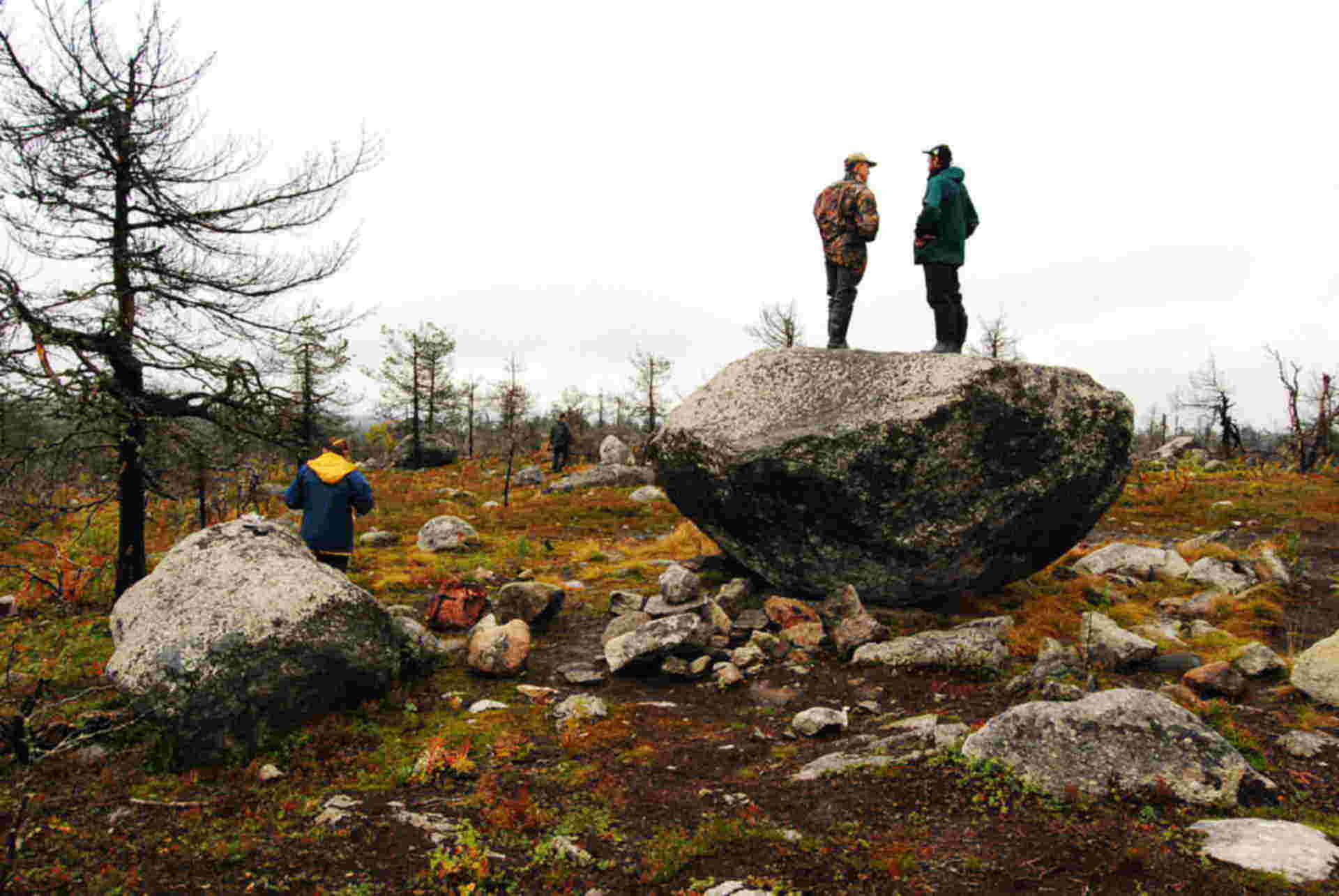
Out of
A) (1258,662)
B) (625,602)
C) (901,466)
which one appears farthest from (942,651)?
(625,602)

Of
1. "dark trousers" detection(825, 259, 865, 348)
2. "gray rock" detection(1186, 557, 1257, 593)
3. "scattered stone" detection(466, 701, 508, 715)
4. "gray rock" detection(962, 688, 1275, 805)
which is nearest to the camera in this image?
"gray rock" detection(962, 688, 1275, 805)

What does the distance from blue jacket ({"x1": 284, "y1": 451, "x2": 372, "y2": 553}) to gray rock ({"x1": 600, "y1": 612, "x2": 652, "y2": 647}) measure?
3.34 meters

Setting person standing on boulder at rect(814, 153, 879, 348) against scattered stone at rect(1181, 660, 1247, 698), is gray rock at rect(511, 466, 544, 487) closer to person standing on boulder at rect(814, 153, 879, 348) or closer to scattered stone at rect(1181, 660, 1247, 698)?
person standing on boulder at rect(814, 153, 879, 348)

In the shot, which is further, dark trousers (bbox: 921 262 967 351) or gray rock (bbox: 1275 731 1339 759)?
dark trousers (bbox: 921 262 967 351)

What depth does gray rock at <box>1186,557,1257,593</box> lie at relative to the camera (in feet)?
34.2

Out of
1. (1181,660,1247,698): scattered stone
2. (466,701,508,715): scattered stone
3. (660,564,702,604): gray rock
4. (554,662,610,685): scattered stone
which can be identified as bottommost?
(466,701,508,715): scattered stone

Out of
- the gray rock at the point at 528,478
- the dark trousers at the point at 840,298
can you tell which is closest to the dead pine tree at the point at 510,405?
the gray rock at the point at 528,478

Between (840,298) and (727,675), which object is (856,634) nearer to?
(727,675)

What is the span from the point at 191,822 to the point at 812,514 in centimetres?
675

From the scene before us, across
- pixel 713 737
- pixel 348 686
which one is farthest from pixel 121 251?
pixel 713 737

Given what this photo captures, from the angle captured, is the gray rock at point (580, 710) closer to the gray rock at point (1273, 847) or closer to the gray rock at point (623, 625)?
the gray rock at point (623, 625)

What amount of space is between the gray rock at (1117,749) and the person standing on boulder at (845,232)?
638 cm

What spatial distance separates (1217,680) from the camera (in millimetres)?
6609

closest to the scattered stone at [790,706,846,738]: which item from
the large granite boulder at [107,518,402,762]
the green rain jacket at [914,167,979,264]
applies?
the large granite boulder at [107,518,402,762]
